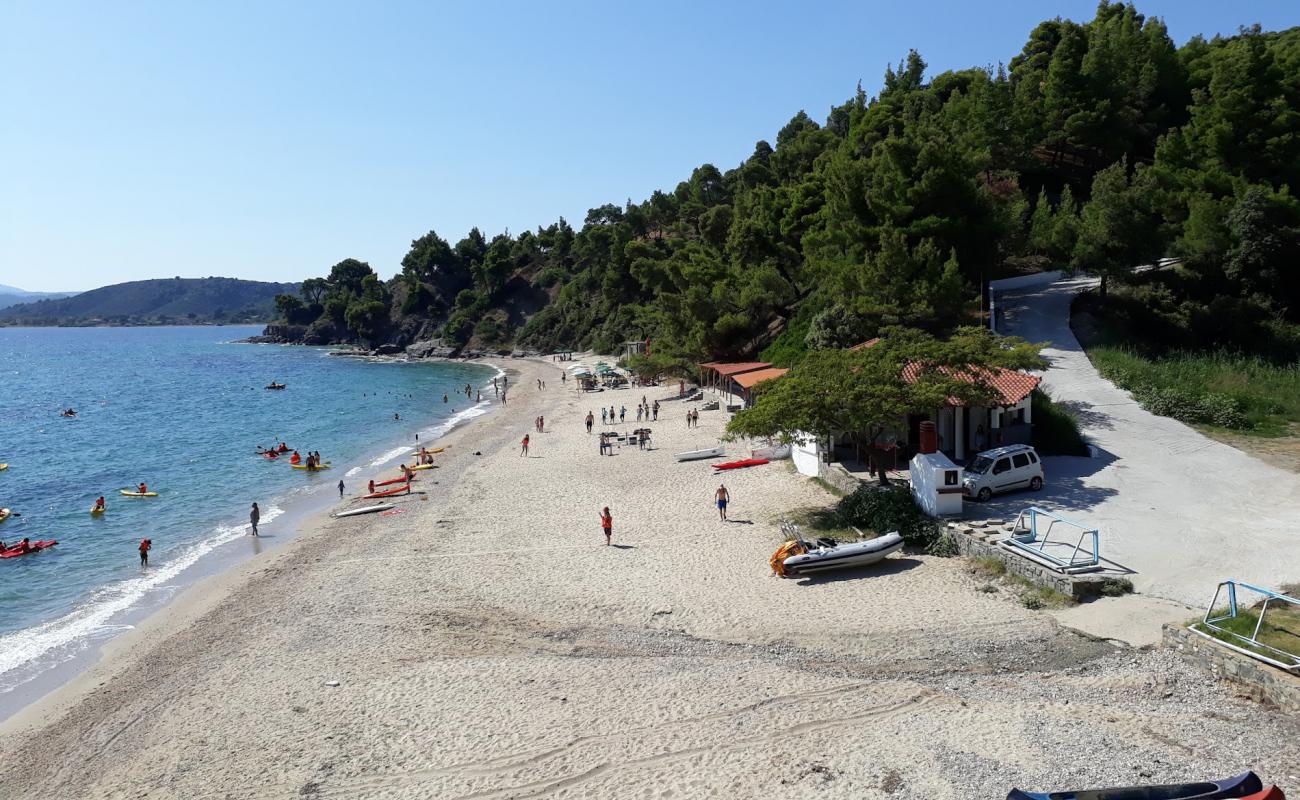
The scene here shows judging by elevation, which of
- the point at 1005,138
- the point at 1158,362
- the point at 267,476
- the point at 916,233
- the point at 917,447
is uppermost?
the point at 1005,138

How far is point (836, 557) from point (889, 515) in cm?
258

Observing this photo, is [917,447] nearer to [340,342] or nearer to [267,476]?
[267,476]

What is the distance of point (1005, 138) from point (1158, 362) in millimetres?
22349

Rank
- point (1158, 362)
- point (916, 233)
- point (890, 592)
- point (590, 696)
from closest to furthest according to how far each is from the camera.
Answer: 1. point (590, 696)
2. point (890, 592)
3. point (1158, 362)
4. point (916, 233)

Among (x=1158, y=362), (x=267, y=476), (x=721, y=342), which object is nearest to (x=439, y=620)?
(x=267, y=476)

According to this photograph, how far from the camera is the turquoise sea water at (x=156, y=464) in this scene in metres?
20.1

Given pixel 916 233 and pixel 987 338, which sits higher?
pixel 916 233

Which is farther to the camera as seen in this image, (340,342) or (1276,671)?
(340,342)

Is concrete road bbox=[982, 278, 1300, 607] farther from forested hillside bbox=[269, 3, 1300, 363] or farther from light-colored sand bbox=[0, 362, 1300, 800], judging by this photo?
forested hillside bbox=[269, 3, 1300, 363]

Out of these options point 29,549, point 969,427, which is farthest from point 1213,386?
point 29,549

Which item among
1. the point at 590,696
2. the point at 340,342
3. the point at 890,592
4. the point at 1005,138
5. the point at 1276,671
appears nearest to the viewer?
the point at 1276,671

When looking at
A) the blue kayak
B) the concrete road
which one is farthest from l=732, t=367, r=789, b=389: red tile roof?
the blue kayak

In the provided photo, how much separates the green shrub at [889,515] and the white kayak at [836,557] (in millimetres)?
1238

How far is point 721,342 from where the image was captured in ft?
157
